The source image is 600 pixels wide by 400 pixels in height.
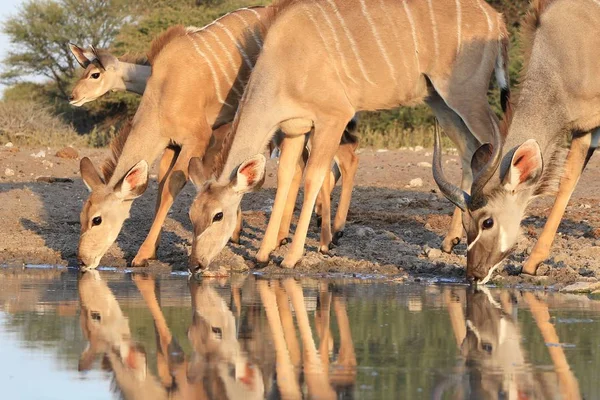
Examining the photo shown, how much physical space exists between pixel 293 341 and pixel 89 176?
3.88 m

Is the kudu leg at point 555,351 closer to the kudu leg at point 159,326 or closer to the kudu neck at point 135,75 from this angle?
the kudu leg at point 159,326

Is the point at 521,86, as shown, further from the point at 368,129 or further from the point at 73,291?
the point at 368,129

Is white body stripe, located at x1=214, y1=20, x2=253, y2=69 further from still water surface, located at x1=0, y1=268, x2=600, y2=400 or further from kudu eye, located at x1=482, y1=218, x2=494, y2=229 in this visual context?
kudu eye, located at x1=482, y1=218, x2=494, y2=229

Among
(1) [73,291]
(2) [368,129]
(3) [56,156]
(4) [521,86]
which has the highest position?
(2) [368,129]

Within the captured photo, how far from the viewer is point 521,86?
7.15 metres

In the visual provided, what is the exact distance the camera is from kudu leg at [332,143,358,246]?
8734 mm

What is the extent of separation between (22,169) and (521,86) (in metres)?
7.04

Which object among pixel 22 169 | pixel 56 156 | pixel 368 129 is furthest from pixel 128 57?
pixel 368 129

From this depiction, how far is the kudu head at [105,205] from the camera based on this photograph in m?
7.98

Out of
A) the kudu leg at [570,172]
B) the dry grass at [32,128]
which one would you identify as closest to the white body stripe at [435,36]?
the kudu leg at [570,172]

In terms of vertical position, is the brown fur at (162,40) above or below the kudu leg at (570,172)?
above

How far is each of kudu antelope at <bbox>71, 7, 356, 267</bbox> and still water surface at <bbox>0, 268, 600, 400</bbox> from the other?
1.38m

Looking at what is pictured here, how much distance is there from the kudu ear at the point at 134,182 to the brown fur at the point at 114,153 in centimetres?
26

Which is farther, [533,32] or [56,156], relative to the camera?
[56,156]
